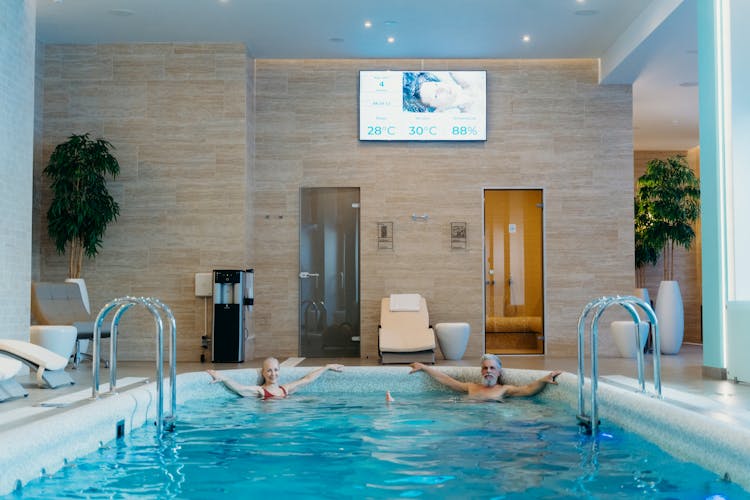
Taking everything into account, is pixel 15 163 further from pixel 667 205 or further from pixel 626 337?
pixel 667 205

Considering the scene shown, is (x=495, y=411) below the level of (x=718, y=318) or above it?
below

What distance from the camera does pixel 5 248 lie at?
7090 mm

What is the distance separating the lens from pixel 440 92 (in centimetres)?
1070

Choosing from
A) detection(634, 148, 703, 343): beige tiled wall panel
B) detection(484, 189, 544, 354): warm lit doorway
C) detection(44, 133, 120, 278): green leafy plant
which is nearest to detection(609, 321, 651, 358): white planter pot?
detection(484, 189, 544, 354): warm lit doorway

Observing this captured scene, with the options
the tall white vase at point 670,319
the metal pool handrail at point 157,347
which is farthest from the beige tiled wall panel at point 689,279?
the metal pool handrail at point 157,347

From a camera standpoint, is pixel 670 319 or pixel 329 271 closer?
pixel 329 271

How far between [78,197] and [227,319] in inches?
85.6

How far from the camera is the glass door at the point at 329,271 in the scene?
1069cm

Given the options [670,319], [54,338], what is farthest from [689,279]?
[54,338]

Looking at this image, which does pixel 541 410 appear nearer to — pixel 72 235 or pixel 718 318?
pixel 718 318

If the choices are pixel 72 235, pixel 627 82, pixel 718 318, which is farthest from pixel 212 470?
pixel 627 82

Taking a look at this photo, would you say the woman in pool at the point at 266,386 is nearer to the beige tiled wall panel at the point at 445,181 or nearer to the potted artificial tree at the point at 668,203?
the beige tiled wall panel at the point at 445,181

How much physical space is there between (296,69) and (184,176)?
6.74 ft

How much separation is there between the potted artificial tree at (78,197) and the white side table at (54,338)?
71.4 inches
